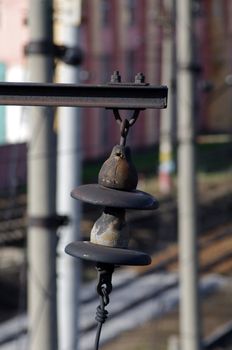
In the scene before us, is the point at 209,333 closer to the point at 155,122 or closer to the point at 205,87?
the point at 205,87

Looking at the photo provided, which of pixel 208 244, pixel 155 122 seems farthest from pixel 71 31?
pixel 155 122

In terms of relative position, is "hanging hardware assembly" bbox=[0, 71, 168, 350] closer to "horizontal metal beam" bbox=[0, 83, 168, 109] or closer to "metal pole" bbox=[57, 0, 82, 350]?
"horizontal metal beam" bbox=[0, 83, 168, 109]

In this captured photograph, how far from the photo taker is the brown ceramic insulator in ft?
13.8

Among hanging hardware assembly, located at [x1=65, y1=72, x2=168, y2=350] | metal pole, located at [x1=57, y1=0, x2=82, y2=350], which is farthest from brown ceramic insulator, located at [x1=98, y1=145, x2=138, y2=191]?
metal pole, located at [x1=57, y1=0, x2=82, y2=350]

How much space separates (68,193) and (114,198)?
6683 millimetres

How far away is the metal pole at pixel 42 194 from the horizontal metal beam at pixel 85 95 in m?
4.38

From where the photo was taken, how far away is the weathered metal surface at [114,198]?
4.08 m

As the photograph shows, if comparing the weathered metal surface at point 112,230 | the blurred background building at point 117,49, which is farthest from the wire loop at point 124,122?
the blurred background building at point 117,49

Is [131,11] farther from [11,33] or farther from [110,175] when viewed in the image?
[110,175]

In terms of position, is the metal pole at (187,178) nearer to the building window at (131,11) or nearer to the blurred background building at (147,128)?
the blurred background building at (147,128)

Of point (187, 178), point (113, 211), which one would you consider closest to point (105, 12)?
point (187, 178)

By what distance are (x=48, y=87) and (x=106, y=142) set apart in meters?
39.7

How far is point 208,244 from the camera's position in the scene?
27.4m

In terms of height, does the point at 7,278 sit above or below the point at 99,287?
below
